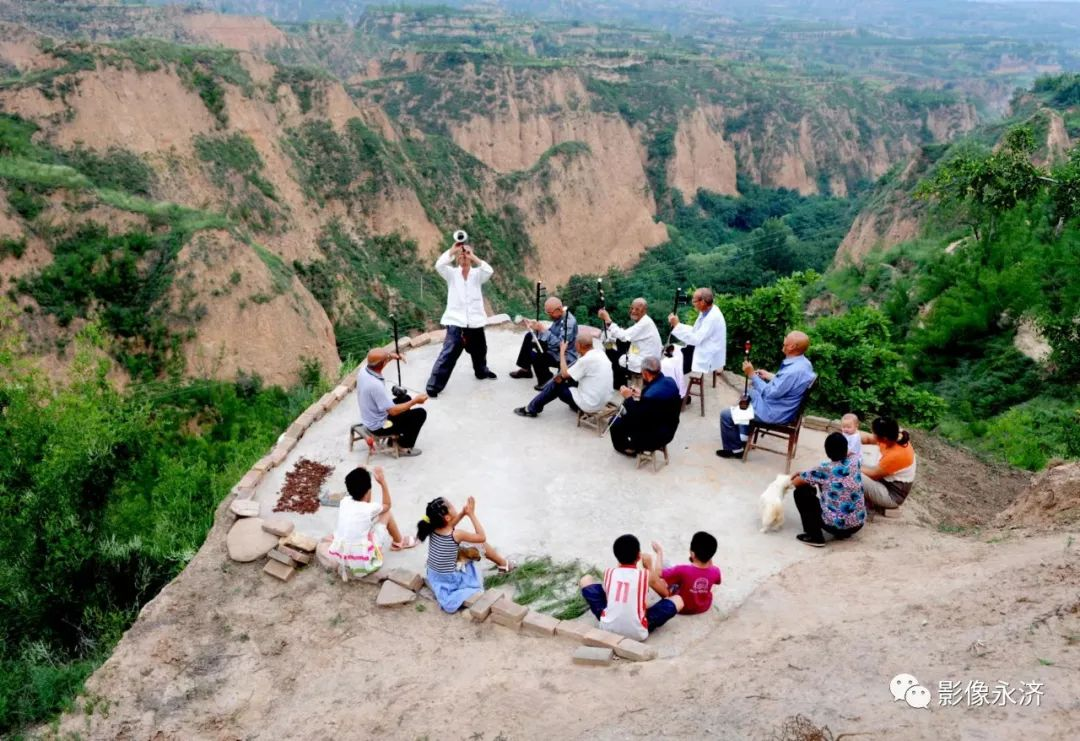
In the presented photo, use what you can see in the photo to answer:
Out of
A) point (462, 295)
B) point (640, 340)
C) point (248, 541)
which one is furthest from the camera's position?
point (462, 295)

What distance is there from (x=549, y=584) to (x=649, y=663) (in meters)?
1.34

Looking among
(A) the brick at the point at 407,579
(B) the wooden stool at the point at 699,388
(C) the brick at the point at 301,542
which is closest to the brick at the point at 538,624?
(A) the brick at the point at 407,579

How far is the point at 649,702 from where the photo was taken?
5504mm

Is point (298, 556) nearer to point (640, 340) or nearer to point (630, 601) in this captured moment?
point (630, 601)

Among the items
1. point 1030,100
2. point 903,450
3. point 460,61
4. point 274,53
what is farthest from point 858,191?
Answer: point 903,450

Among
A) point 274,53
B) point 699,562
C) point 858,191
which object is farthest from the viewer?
point 274,53

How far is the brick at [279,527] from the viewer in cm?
788

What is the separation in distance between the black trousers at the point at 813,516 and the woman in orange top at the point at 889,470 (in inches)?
18.1

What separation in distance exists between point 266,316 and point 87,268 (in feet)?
17.4

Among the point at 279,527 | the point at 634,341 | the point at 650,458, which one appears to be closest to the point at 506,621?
the point at 279,527

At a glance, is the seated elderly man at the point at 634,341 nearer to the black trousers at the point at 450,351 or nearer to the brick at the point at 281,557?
the black trousers at the point at 450,351

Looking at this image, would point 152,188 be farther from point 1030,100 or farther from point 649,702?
point 1030,100

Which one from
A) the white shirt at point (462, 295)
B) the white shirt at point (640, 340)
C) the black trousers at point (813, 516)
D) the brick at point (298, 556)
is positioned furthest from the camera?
the white shirt at point (462, 295)

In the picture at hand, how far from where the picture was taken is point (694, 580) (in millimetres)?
6574
